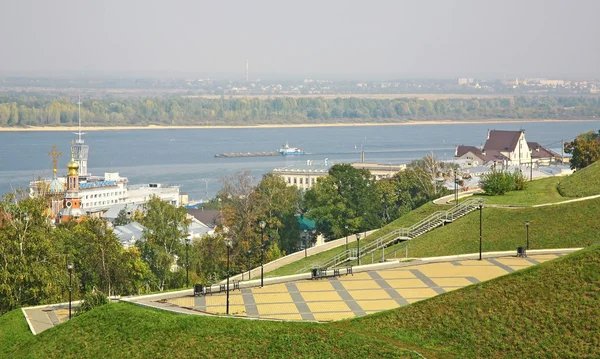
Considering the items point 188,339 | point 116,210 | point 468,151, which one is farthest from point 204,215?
point 188,339

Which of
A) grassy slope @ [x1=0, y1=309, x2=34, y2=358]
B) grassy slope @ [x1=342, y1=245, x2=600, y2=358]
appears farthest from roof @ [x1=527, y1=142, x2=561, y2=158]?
grassy slope @ [x1=0, y1=309, x2=34, y2=358]

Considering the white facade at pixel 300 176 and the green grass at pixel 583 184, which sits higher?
the green grass at pixel 583 184

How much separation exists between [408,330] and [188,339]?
4.62m

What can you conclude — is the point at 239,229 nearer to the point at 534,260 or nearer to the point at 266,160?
the point at 534,260

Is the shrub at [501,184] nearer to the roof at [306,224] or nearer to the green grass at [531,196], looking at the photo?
the green grass at [531,196]

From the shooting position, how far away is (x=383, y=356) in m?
20.4

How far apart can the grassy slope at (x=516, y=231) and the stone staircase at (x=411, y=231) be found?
0.94 m

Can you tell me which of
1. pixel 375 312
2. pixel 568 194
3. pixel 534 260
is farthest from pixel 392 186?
pixel 375 312

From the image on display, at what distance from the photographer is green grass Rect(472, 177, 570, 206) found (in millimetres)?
37781

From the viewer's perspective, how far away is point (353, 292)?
85.6ft

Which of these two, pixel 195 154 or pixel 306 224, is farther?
pixel 195 154

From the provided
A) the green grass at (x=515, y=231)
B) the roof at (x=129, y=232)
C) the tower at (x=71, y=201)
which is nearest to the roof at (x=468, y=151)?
the tower at (x=71, y=201)

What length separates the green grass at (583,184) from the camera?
3766 centimetres

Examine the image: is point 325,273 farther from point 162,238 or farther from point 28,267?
point 162,238
